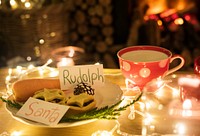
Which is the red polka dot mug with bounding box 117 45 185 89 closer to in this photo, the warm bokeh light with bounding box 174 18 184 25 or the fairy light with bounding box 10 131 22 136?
the fairy light with bounding box 10 131 22 136

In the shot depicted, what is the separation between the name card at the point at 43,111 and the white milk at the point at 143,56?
0.30m

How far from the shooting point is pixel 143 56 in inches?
43.1

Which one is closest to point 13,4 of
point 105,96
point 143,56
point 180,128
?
point 143,56

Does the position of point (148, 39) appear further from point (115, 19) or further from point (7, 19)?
point (7, 19)

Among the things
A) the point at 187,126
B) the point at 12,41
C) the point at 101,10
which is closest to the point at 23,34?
the point at 12,41

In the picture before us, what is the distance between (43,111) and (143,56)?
368 millimetres

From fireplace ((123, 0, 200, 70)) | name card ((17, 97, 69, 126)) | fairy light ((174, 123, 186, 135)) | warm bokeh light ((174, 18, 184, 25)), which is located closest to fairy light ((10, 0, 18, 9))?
fireplace ((123, 0, 200, 70))

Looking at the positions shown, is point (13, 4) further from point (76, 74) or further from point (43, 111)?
point (43, 111)

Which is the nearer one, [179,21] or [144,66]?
[144,66]

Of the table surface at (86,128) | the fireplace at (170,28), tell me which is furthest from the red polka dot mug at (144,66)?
the fireplace at (170,28)

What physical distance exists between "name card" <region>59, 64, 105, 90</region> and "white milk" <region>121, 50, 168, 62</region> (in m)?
0.13

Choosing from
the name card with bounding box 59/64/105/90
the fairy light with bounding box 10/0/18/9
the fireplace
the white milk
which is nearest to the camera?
the name card with bounding box 59/64/105/90

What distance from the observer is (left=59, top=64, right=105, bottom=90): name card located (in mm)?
981

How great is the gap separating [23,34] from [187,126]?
1419 millimetres
